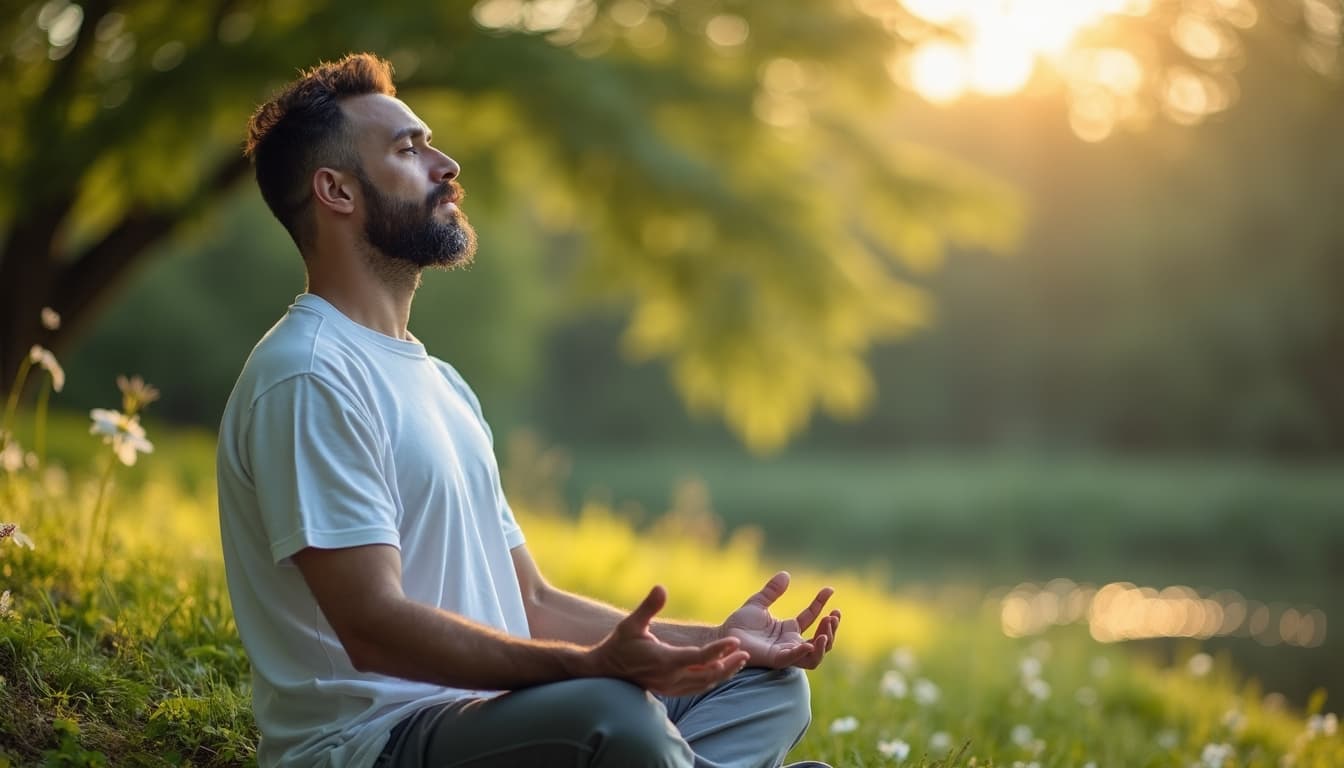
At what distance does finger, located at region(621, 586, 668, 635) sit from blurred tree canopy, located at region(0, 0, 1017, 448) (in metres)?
5.34

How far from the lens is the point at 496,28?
292 inches

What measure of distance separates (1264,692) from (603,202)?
6229 millimetres

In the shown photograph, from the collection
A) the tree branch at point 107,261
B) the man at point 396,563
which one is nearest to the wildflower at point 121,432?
the man at point 396,563

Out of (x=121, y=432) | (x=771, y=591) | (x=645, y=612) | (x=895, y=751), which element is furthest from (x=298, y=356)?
(x=895, y=751)

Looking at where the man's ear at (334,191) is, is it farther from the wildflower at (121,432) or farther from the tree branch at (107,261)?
the tree branch at (107,261)

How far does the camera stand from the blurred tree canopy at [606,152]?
22.5 ft

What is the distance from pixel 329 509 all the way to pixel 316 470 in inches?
2.8

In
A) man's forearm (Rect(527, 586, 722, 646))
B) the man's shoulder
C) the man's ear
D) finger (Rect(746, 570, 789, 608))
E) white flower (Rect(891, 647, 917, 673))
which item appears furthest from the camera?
white flower (Rect(891, 647, 917, 673))

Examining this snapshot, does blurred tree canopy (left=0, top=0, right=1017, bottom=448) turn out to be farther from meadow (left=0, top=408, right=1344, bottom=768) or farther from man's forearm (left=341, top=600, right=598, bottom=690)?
man's forearm (left=341, top=600, right=598, bottom=690)

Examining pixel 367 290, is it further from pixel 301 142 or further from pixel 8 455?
pixel 8 455

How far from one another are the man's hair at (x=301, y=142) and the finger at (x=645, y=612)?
40.6 inches

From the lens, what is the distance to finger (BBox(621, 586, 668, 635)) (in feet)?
6.26

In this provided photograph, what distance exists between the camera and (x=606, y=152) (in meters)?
7.25

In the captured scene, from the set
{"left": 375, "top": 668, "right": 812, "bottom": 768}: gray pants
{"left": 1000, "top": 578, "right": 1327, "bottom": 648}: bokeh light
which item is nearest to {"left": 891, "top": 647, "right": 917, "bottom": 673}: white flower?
{"left": 375, "top": 668, "right": 812, "bottom": 768}: gray pants
